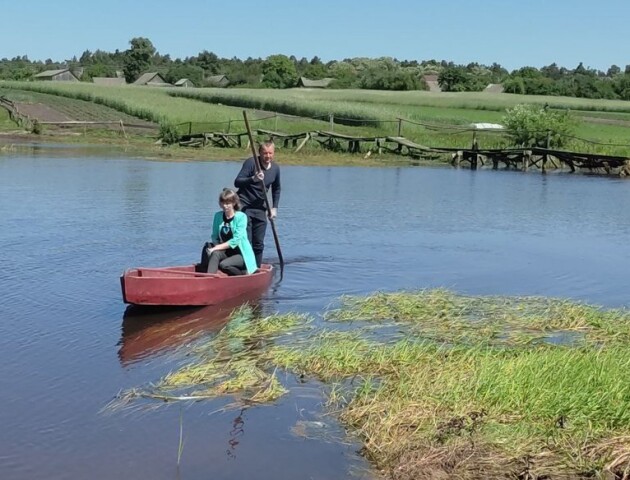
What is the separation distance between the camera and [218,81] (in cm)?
14425

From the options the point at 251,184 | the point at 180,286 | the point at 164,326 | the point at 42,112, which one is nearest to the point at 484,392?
the point at 164,326

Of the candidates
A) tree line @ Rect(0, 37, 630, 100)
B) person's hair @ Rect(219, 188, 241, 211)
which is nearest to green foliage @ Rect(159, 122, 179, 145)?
person's hair @ Rect(219, 188, 241, 211)

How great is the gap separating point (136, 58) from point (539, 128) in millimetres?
120800

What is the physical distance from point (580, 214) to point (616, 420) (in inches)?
696

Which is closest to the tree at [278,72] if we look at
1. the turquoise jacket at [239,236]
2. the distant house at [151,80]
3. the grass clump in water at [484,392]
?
the distant house at [151,80]

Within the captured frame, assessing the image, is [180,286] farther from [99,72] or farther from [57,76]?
[99,72]

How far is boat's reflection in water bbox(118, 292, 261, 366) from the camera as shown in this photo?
10039 millimetres

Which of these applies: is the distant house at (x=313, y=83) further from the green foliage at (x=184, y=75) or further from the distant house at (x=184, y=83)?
the green foliage at (x=184, y=75)

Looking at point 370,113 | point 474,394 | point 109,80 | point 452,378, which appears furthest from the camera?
point 109,80

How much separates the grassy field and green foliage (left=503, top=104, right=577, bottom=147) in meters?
0.75

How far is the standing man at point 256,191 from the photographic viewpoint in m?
13.3

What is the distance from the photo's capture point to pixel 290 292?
43.3 ft

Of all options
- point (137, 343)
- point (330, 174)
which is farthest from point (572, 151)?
point (137, 343)

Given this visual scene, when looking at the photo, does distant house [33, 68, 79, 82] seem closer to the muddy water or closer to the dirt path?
the dirt path
